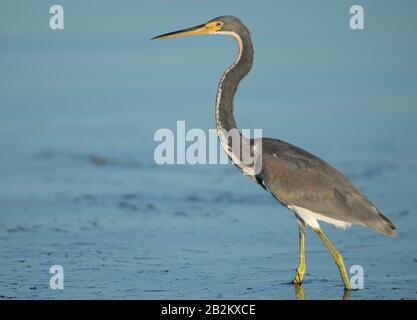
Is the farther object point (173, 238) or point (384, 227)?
point (173, 238)

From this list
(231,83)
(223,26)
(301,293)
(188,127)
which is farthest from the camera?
(188,127)

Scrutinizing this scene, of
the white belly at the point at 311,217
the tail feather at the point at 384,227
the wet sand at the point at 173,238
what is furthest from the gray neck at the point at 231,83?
the tail feather at the point at 384,227

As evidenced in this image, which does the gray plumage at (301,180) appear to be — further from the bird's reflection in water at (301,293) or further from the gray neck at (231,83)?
the bird's reflection in water at (301,293)

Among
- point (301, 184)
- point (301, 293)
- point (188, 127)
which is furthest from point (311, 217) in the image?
point (188, 127)

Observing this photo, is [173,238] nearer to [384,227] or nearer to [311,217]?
[311,217]

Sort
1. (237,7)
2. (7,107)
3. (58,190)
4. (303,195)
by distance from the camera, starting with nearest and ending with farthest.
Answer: (303,195) < (58,190) < (7,107) < (237,7)

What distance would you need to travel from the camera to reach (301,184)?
918 centimetres

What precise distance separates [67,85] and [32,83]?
655mm

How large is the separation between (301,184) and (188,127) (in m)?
6.30

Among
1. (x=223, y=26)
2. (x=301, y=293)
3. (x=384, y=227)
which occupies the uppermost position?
(x=223, y=26)

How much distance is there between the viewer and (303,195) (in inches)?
359

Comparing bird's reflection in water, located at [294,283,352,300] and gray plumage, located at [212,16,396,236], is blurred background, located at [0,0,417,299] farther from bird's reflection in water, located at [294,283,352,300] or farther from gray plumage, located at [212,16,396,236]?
gray plumage, located at [212,16,396,236]
